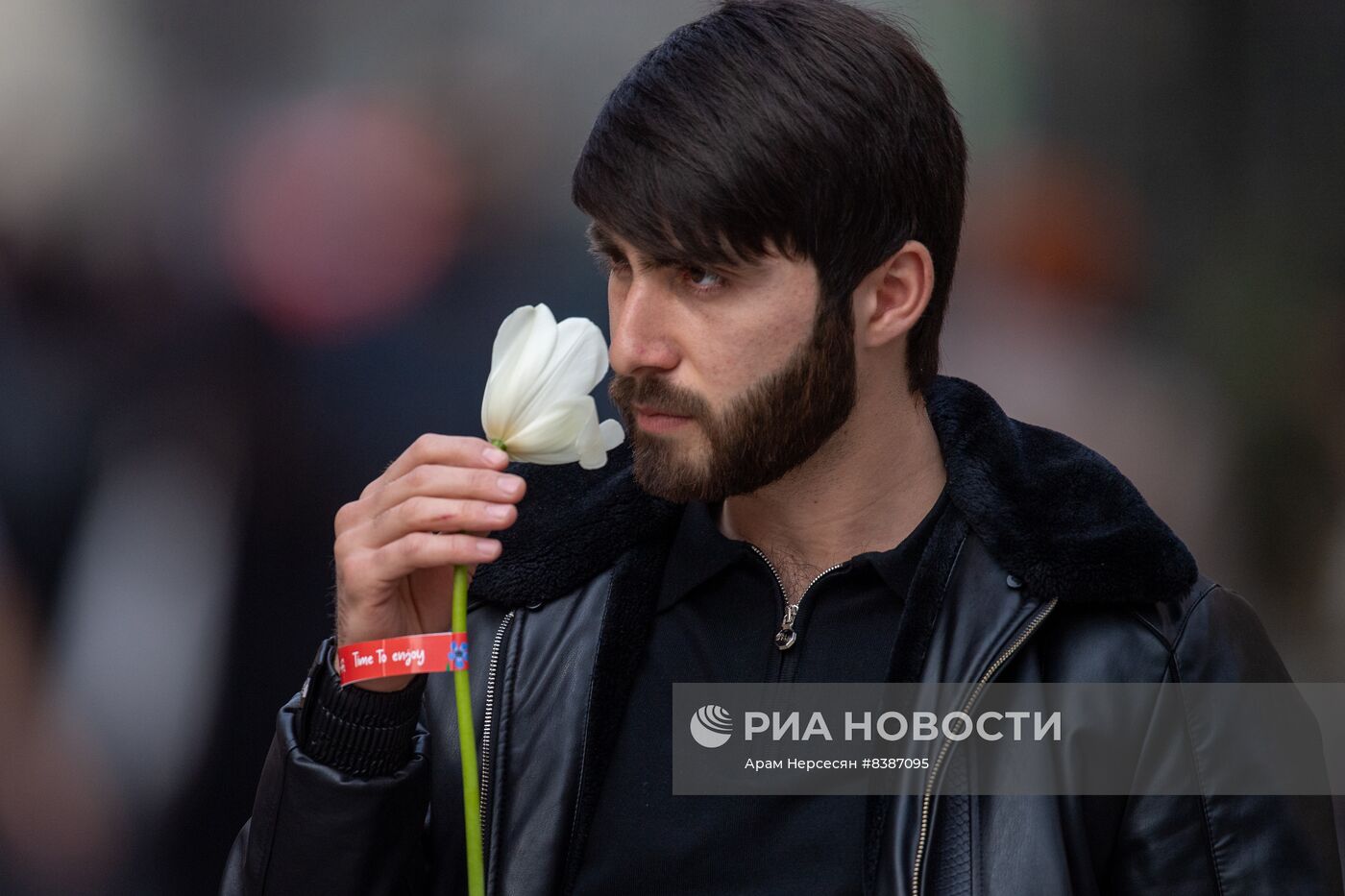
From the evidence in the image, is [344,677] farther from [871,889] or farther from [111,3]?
[111,3]

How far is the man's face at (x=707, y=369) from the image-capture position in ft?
5.46

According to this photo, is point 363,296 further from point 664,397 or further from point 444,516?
point 444,516

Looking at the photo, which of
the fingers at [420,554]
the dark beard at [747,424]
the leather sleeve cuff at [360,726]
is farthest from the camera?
the dark beard at [747,424]

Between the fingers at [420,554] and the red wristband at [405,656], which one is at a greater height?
the fingers at [420,554]

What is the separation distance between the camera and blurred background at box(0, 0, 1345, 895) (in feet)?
7.58

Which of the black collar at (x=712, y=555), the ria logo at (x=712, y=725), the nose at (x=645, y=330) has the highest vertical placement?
the nose at (x=645, y=330)

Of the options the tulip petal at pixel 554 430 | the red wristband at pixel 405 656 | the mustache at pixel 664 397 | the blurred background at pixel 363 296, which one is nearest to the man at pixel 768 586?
the mustache at pixel 664 397

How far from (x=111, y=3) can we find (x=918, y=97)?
1.44m

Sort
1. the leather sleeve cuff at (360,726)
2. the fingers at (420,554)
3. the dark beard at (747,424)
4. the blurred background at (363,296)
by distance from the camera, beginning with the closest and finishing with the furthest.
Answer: the fingers at (420,554) → the leather sleeve cuff at (360,726) → the dark beard at (747,424) → the blurred background at (363,296)

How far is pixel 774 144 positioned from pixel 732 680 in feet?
2.27

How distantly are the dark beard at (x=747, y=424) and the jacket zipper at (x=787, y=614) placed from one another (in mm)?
146

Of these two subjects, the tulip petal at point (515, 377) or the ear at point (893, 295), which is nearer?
the tulip petal at point (515, 377)

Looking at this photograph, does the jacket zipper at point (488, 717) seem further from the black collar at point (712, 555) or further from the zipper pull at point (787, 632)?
the zipper pull at point (787, 632)

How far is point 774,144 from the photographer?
1.68 meters
